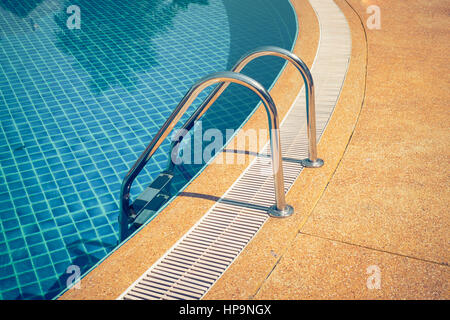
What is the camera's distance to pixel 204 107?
9.91 ft

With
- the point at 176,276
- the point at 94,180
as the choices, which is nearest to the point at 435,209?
the point at 176,276

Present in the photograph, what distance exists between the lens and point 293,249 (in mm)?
2578

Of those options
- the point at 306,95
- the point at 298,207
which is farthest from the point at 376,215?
the point at 306,95

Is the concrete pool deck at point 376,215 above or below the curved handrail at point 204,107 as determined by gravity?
below

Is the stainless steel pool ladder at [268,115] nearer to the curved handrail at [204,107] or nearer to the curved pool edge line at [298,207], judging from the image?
the curved handrail at [204,107]

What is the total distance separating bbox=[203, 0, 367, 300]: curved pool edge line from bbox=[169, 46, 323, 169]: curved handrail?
14cm

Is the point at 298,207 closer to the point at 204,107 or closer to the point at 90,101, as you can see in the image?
the point at 204,107

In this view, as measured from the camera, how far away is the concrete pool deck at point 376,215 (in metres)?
2.32

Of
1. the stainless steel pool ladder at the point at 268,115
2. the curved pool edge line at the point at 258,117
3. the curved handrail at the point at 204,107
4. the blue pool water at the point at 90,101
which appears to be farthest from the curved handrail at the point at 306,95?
the blue pool water at the point at 90,101

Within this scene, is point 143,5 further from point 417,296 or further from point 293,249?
point 417,296

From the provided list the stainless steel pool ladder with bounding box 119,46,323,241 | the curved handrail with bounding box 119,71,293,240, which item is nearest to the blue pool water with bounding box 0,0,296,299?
the curved handrail with bounding box 119,71,293,240

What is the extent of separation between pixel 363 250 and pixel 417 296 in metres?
0.41

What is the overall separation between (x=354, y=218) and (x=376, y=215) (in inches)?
6.0

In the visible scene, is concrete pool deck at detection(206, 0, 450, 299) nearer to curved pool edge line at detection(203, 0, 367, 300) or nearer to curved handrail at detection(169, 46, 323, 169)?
curved pool edge line at detection(203, 0, 367, 300)
